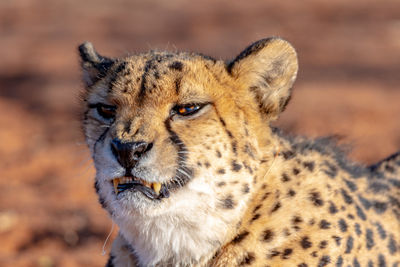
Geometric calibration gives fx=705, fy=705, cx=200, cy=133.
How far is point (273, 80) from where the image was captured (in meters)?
3.19

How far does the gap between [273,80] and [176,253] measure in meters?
0.89

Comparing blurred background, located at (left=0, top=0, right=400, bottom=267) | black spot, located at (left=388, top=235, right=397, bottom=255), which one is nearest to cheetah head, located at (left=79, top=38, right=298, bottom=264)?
blurred background, located at (left=0, top=0, right=400, bottom=267)

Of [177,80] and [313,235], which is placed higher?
[177,80]

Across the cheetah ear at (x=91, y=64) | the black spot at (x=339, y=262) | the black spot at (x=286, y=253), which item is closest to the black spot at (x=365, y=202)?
the black spot at (x=339, y=262)

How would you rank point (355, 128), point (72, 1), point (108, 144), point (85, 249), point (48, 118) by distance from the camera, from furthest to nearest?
point (72, 1) < point (48, 118) < point (355, 128) < point (85, 249) < point (108, 144)

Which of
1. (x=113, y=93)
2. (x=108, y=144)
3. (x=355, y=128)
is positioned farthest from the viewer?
(x=355, y=128)

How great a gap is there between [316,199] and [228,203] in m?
0.43

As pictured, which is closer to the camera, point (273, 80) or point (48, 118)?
point (273, 80)

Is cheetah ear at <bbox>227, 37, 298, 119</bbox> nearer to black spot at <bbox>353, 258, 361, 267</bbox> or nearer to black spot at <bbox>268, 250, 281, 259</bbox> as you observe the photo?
black spot at <bbox>268, 250, 281, 259</bbox>

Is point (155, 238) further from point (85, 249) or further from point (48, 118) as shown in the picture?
point (48, 118)

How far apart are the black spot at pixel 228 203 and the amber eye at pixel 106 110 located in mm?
622

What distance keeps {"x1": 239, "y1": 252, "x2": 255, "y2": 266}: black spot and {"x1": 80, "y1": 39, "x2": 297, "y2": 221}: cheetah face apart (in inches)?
9.0

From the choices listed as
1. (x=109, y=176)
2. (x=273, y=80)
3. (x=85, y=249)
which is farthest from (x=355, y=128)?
(x=109, y=176)

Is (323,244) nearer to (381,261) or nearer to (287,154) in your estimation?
(381,261)
